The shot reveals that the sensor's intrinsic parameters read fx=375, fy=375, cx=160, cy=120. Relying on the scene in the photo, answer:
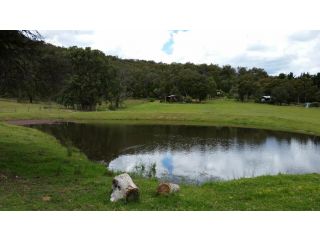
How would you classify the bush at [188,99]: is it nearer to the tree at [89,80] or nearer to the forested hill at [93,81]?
the forested hill at [93,81]

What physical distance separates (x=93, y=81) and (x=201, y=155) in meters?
62.9

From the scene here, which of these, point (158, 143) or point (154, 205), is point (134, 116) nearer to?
point (158, 143)

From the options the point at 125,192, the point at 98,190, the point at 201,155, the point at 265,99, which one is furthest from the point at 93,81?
the point at 125,192

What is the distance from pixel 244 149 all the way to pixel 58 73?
2179 centimetres

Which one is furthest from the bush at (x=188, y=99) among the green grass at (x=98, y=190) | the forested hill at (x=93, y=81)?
the green grass at (x=98, y=190)

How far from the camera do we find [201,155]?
33.0 metres

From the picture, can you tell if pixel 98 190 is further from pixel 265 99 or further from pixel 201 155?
pixel 265 99

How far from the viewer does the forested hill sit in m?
20.6

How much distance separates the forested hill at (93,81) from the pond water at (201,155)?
7074 mm

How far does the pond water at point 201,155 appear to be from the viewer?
26.2 m

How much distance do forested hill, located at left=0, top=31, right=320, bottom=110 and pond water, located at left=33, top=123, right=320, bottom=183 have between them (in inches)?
278

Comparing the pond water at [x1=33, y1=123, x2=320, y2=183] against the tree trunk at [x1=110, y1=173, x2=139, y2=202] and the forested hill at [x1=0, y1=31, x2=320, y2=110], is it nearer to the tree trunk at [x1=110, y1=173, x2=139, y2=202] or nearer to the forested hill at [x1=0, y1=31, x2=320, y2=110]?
the forested hill at [x1=0, y1=31, x2=320, y2=110]

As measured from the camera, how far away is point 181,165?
28.5 meters

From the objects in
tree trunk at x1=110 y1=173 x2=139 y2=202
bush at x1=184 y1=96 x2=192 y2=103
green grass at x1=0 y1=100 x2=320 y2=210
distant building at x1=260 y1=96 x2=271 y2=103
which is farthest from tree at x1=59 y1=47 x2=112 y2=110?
tree trunk at x1=110 y1=173 x2=139 y2=202
